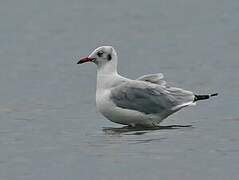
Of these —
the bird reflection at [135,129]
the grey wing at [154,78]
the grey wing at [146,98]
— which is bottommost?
the bird reflection at [135,129]

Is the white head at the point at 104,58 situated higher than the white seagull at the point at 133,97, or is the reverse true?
the white head at the point at 104,58

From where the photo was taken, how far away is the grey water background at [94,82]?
12023mm

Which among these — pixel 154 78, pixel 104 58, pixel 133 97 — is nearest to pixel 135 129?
pixel 133 97

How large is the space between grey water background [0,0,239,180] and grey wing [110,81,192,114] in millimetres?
357

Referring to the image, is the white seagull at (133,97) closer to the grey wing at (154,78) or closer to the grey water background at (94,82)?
the grey wing at (154,78)

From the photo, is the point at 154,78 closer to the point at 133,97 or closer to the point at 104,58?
the point at 133,97

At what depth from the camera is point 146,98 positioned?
14.3 metres

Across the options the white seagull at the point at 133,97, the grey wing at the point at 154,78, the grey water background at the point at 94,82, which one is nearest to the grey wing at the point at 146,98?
the white seagull at the point at 133,97

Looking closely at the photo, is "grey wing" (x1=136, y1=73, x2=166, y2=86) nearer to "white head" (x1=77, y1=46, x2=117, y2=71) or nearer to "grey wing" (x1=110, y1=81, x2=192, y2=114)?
"grey wing" (x1=110, y1=81, x2=192, y2=114)

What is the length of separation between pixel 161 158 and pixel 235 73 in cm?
586

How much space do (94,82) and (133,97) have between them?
139 inches

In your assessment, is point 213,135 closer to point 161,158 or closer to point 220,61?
point 161,158

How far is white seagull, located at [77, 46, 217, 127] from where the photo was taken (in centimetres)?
1407

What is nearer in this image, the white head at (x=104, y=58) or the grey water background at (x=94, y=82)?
the grey water background at (x=94, y=82)
